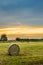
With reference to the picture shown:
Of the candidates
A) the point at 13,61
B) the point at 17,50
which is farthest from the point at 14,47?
the point at 13,61

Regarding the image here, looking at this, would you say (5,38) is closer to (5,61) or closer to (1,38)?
(1,38)

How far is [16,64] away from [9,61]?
126 cm

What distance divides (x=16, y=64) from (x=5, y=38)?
125 ft

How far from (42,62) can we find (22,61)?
1945 millimetres

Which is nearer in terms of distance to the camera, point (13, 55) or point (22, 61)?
point (22, 61)

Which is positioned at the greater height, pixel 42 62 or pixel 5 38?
pixel 5 38

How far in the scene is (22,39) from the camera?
5825cm

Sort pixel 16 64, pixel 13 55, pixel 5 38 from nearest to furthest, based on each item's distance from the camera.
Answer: pixel 16 64 → pixel 13 55 → pixel 5 38

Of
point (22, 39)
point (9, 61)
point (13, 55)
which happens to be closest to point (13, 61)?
point (9, 61)

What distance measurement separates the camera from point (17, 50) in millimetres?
26672

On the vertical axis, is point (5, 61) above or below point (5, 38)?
below

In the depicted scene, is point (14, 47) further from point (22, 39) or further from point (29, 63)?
point (22, 39)

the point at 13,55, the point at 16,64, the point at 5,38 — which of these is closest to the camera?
the point at 16,64

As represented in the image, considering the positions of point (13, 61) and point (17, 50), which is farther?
point (17, 50)
